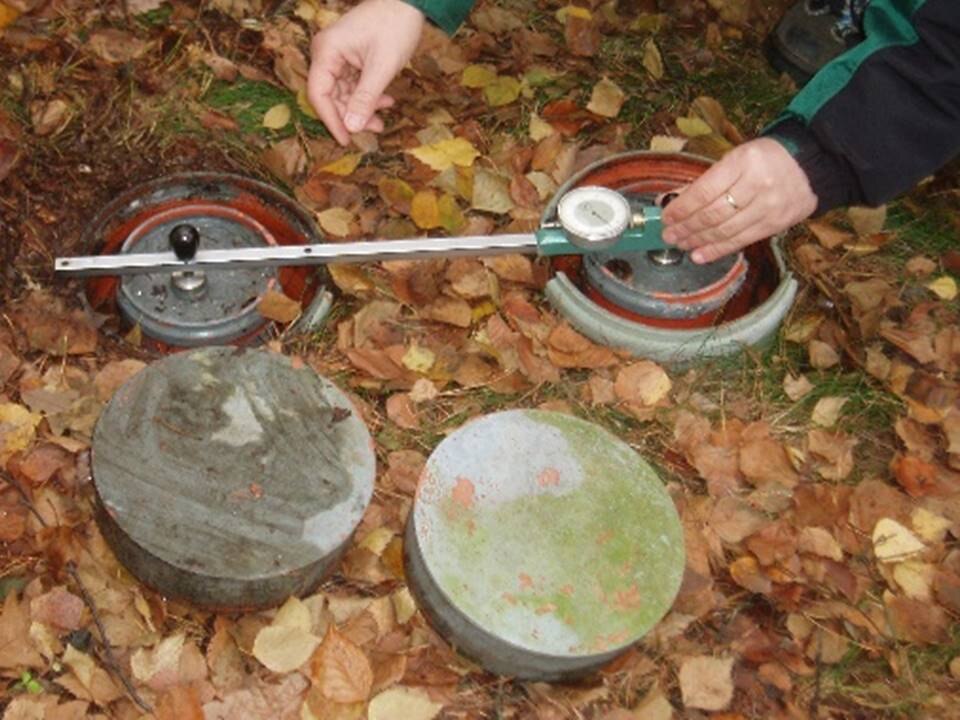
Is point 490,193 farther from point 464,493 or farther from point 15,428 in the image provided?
point 15,428

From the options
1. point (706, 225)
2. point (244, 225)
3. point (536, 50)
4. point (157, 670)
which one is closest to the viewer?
point (157, 670)

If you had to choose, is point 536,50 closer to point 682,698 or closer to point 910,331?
point 910,331

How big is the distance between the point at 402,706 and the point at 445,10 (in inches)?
57.1

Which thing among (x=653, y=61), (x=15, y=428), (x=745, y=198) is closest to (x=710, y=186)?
(x=745, y=198)

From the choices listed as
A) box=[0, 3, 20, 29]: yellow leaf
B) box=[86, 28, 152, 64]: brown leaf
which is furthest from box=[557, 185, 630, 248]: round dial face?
box=[0, 3, 20, 29]: yellow leaf

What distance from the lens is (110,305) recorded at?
2.68 meters

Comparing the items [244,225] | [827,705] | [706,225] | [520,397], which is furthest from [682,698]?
[244,225]

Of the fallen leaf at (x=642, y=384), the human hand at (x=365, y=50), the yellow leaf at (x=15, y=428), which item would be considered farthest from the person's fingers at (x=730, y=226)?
the yellow leaf at (x=15, y=428)

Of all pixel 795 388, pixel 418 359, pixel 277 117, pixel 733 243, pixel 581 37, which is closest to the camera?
pixel 733 243

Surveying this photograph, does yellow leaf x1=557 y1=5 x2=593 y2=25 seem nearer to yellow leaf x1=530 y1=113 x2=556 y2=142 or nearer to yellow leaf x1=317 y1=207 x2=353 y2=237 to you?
yellow leaf x1=530 y1=113 x2=556 y2=142

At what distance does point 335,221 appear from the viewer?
2.75 m

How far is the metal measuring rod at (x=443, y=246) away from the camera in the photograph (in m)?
2.36

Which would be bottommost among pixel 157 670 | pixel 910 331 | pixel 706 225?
pixel 157 670

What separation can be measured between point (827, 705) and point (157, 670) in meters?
1.35
